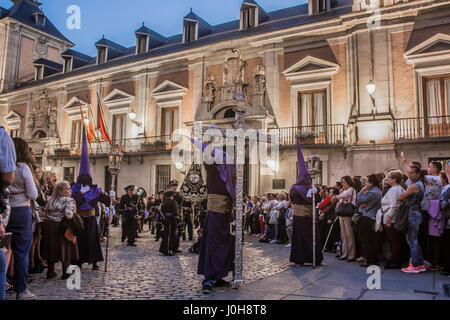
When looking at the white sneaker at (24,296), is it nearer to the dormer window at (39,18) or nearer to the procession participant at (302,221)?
the procession participant at (302,221)

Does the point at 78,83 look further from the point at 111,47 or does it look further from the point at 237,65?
the point at 237,65

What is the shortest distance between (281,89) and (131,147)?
9.83m

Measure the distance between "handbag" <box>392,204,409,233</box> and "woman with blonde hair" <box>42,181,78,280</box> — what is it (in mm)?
5771

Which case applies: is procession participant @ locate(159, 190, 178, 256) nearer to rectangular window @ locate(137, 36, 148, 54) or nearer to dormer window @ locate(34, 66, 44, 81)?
rectangular window @ locate(137, 36, 148, 54)

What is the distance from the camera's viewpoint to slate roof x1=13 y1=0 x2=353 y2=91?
1868 centimetres

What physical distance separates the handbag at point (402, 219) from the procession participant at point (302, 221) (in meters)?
1.58

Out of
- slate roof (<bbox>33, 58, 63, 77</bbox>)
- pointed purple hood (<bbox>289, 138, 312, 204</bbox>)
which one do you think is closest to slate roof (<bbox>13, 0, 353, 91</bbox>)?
slate roof (<bbox>33, 58, 63, 77</bbox>)

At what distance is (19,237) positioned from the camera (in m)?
4.51

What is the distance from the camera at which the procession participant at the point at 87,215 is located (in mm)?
7191

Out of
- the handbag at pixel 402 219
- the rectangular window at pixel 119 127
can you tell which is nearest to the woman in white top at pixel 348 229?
the handbag at pixel 402 219

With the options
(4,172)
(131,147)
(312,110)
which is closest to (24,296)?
(4,172)

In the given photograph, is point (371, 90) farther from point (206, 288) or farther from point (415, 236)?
point (206, 288)

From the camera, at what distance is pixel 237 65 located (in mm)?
19609
